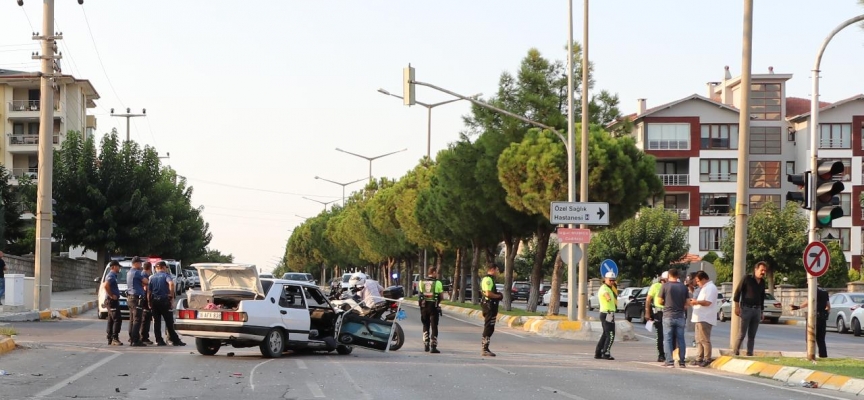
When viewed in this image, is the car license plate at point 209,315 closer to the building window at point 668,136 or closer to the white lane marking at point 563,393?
the white lane marking at point 563,393

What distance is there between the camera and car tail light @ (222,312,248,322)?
66.5 ft

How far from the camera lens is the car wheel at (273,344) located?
67.4ft

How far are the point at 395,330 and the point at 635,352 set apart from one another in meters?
6.14

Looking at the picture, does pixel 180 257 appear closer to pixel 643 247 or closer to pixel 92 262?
pixel 92 262

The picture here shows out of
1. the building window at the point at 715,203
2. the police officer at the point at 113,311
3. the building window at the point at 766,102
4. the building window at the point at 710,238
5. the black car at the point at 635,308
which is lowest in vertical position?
the black car at the point at 635,308

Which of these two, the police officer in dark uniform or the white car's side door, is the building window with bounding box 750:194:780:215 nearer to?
the police officer in dark uniform

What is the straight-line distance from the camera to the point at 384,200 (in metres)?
76.4

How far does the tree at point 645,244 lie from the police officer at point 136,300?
52.6 metres

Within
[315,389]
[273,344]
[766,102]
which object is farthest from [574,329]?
[766,102]

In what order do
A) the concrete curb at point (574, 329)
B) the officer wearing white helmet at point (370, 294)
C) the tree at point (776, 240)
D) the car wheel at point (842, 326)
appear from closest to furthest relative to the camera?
the officer wearing white helmet at point (370, 294) → the concrete curb at point (574, 329) → the car wheel at point (842, 326) → the tree at point (776, 240)

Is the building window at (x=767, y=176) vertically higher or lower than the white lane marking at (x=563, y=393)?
higher

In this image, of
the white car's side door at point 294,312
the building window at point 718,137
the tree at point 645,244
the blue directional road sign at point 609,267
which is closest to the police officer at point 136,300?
the white car's side door at point 294,312

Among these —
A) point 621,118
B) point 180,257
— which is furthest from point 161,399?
point 180,257

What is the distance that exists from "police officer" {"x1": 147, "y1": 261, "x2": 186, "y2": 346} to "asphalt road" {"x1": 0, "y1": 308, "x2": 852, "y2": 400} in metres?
0.68
